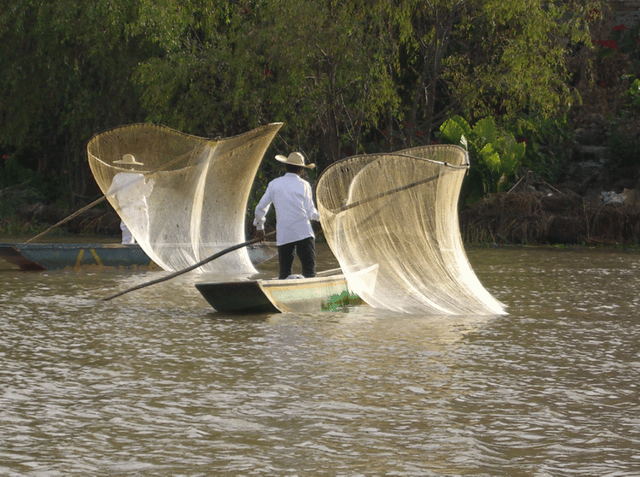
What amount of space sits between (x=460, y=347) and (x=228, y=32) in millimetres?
15178

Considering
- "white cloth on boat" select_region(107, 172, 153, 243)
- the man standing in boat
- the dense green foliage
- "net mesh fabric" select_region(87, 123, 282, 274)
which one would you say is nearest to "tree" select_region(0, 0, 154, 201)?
the dense green foliage

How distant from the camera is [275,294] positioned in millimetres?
9719

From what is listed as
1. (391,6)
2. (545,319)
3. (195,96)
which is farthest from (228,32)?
(545,319)

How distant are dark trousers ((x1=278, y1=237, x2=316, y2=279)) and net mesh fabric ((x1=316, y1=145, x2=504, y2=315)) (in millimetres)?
819

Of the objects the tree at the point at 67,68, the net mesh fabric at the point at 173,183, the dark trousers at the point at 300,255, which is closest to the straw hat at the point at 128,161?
the net mesh fabric at the point at 173,183

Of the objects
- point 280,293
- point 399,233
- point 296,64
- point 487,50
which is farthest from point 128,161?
point 487,50

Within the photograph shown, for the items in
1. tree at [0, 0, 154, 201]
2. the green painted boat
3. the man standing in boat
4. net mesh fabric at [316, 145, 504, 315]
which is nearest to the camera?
net mesh fabric at [316, 145, 504, 315]

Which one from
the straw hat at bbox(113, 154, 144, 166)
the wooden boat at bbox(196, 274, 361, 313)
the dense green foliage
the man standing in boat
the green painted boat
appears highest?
the dense green foliage

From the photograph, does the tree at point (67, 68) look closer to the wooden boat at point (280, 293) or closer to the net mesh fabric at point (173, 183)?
the net mesh fabric at point (173, 183)

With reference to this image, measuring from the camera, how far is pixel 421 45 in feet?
72.1

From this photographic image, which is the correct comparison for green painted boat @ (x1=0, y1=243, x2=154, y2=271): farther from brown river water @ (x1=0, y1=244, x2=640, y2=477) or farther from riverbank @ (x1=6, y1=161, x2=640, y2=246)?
riverbank @ (x1=6, y1=161, x2=640, y2=246)

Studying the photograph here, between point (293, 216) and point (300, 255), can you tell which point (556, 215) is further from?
point (293, 216)

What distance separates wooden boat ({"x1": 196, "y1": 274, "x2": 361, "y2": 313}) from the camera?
9500 millimetres

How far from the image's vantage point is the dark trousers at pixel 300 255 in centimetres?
1067
